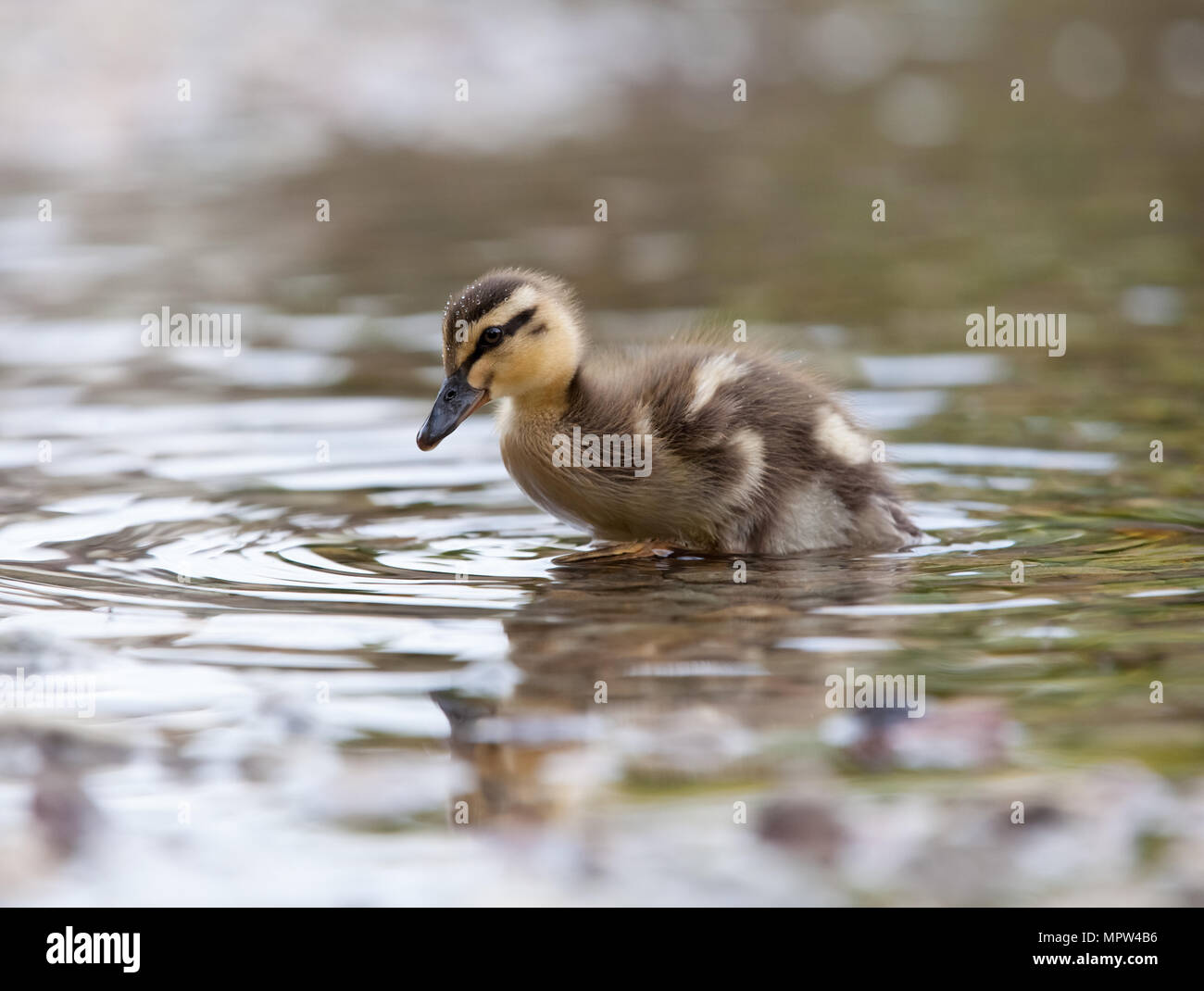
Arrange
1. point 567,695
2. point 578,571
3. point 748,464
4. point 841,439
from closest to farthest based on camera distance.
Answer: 1. point 567,695
2. point 578,571
3. point 748,464
4. point 841,439

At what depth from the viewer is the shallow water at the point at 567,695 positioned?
10.5ft

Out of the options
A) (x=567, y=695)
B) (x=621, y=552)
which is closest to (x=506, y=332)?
(x=621, y=552)

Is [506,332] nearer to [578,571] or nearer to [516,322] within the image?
[516,322]

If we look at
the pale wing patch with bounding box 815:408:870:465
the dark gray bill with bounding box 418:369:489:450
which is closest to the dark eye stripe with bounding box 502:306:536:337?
the dark gray bill with bounding box 418:369:489:450

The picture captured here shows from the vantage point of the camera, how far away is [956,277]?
10.5 meters

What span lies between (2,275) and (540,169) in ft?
17.8

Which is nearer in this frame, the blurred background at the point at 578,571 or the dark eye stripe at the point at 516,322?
the blurred background at the point at 578,571

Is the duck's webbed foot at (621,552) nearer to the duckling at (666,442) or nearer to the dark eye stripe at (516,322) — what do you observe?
the duckling at (666,442)

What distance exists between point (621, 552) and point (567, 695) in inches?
55.6

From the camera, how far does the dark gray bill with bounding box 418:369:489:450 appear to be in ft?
18.1

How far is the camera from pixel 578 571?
525 cm

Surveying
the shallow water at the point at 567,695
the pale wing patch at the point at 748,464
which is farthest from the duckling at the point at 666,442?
the shallow water at the point at 567,695

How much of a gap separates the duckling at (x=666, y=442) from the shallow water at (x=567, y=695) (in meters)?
0.15
